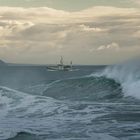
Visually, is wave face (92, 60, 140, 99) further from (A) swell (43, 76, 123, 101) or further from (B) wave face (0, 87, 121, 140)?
(B) wave face (0, 87, 121, 140)

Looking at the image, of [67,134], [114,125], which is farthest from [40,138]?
[114,125]

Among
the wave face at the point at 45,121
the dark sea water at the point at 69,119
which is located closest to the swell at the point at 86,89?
Result: the dark sea water at the point at 69,119

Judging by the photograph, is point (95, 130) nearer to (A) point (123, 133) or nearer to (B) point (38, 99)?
(A) point (123, 133)

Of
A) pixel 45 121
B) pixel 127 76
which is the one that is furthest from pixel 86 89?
pixel 45 121

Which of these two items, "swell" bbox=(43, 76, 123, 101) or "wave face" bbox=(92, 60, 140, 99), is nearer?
"swell" bbox=(43, 76, 123, 101)

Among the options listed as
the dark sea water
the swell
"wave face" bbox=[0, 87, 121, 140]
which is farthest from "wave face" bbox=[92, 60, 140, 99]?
"wave face" bbox=[0, 87, 121, 140]

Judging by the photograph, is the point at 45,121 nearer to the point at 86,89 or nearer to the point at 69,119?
the point at 69,119
